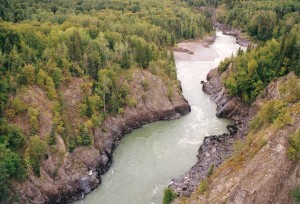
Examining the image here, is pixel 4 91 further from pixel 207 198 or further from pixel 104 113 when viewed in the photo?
pixel 207 198

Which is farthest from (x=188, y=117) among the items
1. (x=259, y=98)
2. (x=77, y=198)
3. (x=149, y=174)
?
(x=77, y=198)

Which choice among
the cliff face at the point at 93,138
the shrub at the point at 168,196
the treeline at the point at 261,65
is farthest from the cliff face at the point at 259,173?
the treeline at the point at 261,65

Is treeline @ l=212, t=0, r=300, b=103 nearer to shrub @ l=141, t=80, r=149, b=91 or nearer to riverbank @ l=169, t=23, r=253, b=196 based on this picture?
riverbank @ l=169, t=23, r=253, b=196

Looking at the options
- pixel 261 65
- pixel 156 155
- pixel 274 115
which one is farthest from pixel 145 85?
pixel 274 115

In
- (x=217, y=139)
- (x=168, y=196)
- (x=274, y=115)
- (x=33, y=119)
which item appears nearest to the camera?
(x=168, y=196)

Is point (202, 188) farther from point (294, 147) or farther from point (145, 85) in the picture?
point (145, 85)

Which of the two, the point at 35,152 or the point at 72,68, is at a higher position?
the point at 72,68

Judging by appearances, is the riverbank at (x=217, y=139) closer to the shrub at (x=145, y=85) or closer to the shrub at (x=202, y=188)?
the shrub at (x=202, y=188)
